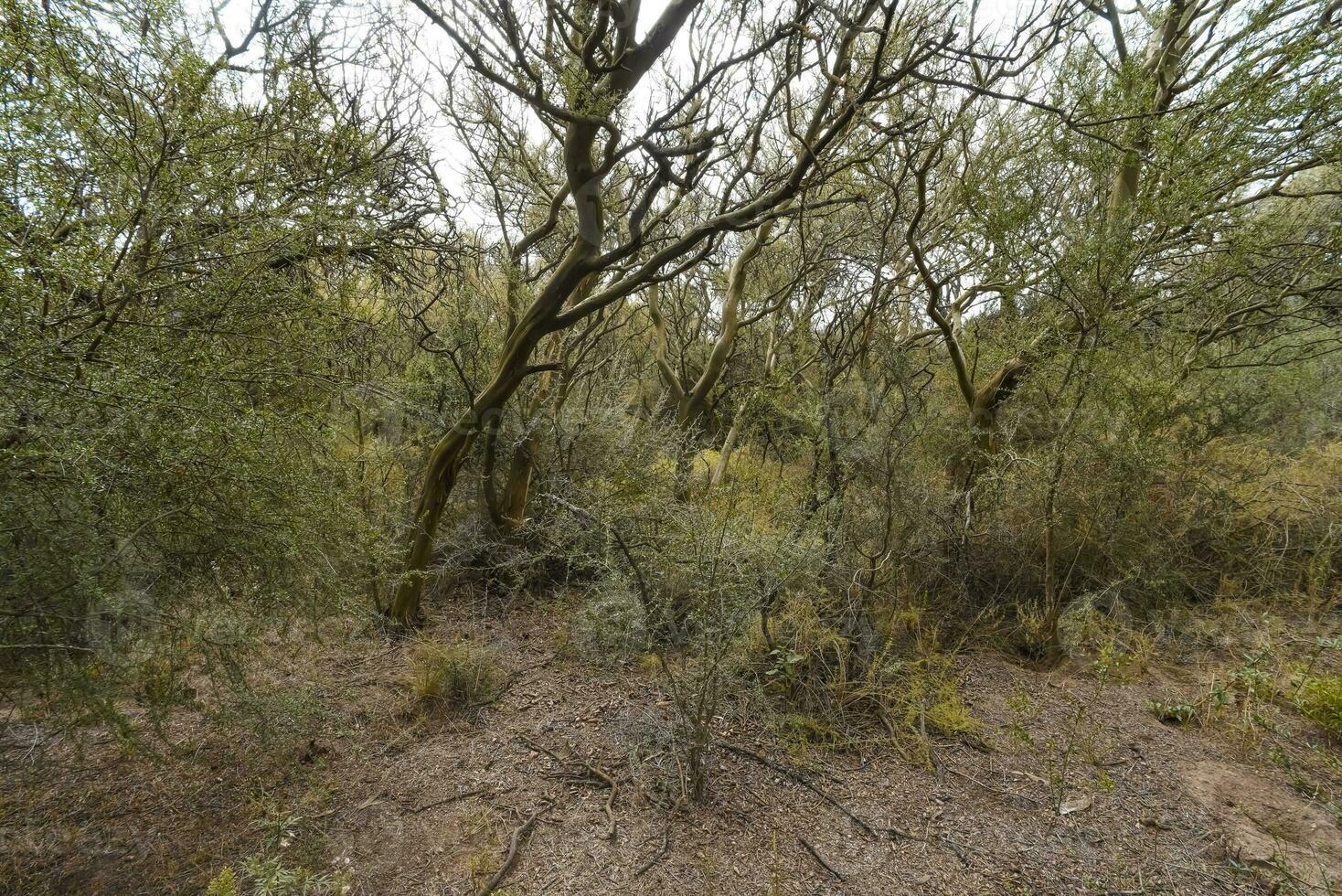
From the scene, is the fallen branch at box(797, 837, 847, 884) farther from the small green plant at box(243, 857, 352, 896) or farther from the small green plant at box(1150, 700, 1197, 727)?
the small green plant at box(1150, 700, 1197, 727)

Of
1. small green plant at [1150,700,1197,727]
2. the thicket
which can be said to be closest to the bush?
the thicket

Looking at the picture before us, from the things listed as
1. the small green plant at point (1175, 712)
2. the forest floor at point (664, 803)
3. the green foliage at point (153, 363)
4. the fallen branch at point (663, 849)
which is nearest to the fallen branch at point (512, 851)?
the forest floor at point (664, 803)

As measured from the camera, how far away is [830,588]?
13.4 ft

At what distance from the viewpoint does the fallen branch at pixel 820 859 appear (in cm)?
250

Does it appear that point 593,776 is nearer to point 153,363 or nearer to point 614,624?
point 614,624

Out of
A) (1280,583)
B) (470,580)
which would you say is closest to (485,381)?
(470,580)

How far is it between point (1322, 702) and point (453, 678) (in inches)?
202

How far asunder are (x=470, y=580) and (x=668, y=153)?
4.13m

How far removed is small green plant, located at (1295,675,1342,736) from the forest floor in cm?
8

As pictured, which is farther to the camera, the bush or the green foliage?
the bush

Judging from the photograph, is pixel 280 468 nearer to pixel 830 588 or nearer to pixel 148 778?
pixel 148 778

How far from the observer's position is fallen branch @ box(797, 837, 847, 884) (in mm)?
2504

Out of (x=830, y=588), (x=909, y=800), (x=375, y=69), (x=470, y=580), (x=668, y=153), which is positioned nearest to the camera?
(x=909, y=800)

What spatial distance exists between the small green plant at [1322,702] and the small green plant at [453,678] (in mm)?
4852
